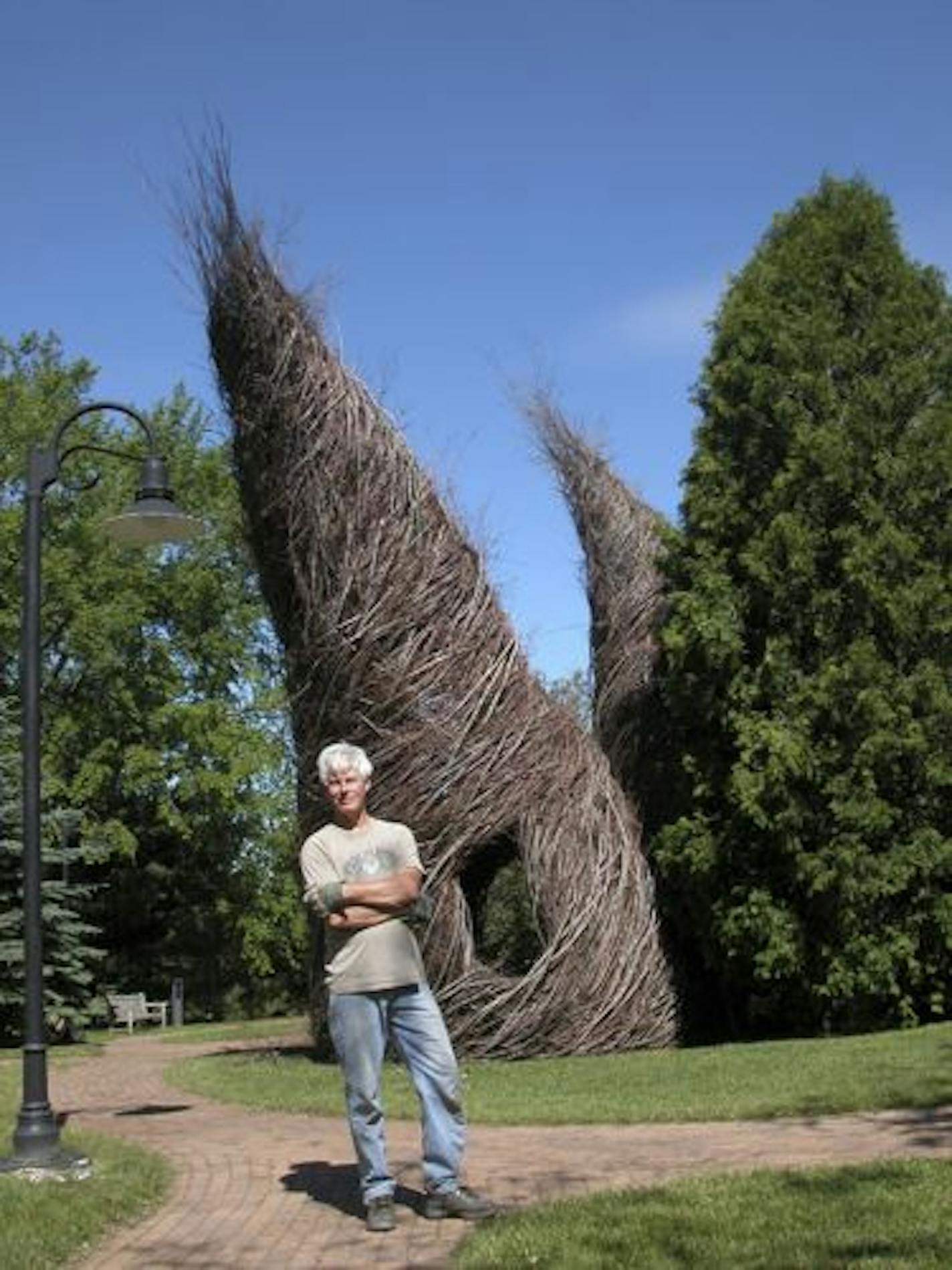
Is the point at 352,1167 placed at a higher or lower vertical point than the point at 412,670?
lower

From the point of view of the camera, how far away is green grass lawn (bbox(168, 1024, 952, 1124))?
27.3 ft

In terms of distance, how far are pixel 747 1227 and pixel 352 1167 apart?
2.62 metres

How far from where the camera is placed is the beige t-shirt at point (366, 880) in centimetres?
576

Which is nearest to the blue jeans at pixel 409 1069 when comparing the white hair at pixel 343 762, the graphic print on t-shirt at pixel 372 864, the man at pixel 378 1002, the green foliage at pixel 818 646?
the man at pixel 378 1002

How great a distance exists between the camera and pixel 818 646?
12.6 meters

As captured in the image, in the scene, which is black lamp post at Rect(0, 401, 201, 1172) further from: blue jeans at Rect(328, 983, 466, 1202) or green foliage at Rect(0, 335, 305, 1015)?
green foliage at Rect(0, 335, 305, 1015)

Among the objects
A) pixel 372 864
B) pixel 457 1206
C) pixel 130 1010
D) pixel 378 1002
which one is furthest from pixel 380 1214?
pixel 130 1010

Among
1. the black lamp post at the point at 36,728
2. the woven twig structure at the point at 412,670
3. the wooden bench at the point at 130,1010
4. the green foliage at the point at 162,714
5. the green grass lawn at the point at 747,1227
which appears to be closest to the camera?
the green grass lawn at the point at 747,1227

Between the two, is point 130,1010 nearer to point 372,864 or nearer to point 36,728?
point 36,728

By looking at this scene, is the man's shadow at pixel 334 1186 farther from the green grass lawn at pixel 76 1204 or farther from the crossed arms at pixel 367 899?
the crossed arms at pixel 367 899

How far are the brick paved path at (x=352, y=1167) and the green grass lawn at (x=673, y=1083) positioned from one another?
0.33m

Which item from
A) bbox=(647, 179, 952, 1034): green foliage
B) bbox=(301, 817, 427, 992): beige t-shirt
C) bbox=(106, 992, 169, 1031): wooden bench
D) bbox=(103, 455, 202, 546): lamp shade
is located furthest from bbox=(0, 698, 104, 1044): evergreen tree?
bbox=(301, 817, 427, 992): beige t-shirt

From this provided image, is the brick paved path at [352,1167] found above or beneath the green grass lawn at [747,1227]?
above

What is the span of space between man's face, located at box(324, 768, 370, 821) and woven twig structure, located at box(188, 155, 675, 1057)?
5.85 m
